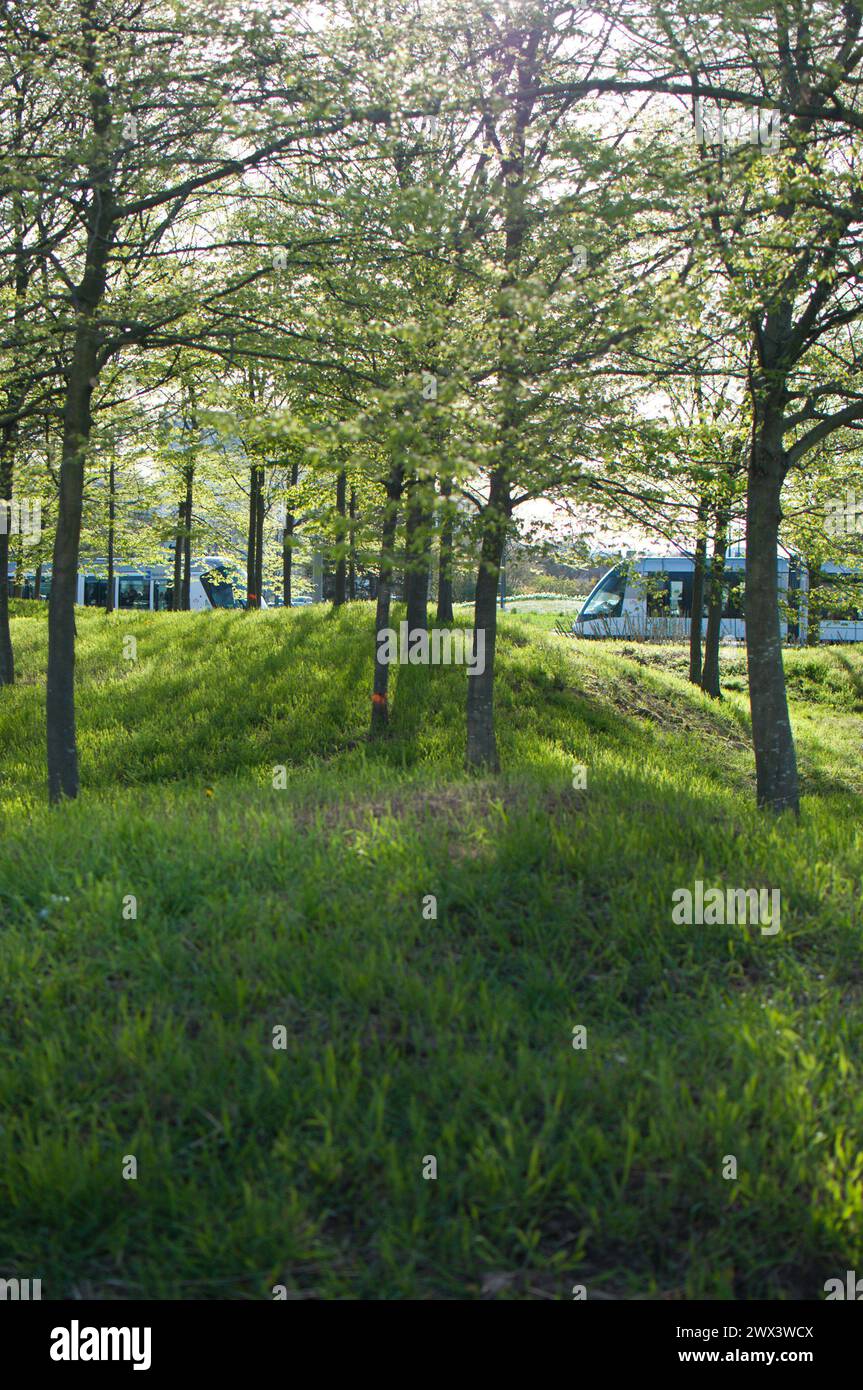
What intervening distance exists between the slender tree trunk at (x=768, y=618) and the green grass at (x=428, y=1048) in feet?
7.06

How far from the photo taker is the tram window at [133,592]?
45.5 metres

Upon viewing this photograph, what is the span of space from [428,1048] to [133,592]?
44.7 metres

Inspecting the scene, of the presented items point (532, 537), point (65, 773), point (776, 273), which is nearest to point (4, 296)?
point (65, 773)

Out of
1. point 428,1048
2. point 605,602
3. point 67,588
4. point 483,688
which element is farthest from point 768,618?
point 605,602

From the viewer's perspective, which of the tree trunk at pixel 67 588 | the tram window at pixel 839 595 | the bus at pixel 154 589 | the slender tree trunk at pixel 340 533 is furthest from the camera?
the bus at pixel 154 589

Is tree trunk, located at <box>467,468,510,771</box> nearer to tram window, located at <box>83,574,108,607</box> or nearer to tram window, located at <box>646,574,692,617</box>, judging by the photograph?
tram window, located at <box>646,574,692,617</box>

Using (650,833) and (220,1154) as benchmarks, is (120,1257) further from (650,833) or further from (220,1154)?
(650,833)

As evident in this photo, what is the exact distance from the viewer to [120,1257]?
3.18 metres

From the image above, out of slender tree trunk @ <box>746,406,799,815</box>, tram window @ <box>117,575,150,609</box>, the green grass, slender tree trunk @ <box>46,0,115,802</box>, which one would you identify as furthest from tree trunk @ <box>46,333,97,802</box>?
tram window @ <box>117,575,150,609</box>

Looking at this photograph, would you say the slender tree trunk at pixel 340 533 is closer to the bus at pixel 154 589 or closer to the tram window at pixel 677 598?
the tram window at pixel 677 598

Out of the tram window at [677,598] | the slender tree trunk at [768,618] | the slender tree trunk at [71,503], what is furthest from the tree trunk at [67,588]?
the tram window at [677,598]

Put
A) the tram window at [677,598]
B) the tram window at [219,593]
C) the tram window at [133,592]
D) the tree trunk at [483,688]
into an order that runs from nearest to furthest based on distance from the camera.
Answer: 1. the tree trunk at [483,688]
2. the tram window at [677,598]
3. the tram window at [133,592]
4. the tram window at [219,593]

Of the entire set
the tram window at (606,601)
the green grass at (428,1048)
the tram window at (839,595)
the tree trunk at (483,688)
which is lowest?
the green grass at (428,1048)

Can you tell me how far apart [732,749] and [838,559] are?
4.16m
